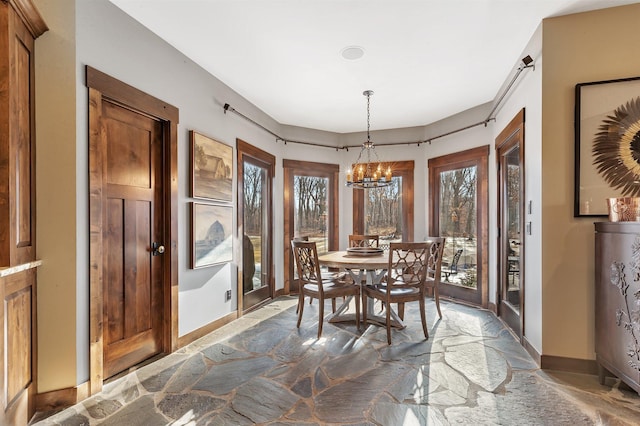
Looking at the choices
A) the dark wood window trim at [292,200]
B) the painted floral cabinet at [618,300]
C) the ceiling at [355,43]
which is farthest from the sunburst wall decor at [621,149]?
the dark wood window trim at [292,200]

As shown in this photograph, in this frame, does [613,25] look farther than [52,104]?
Yes

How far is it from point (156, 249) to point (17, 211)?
1080 millimetres

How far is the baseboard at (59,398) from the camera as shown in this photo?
199 cm

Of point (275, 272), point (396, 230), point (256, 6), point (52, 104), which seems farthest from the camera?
point (396, 230)

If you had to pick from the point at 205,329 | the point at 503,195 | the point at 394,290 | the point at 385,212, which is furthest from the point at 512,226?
the point at 205,329

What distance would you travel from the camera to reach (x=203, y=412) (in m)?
1.98

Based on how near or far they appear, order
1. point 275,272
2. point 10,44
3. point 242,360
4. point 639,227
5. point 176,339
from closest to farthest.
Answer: point 10,44 → point 639,227 → point 242,360 → point 176,339 → point 275,272

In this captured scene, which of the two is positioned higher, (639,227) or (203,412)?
(639,227)

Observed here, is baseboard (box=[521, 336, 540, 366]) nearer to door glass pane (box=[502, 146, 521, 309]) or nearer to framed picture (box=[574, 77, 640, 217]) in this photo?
door glass pane (box=[502, 146, 521, 309])

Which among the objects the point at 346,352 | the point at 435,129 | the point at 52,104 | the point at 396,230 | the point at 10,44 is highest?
the point at 435,129

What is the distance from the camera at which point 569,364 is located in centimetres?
245

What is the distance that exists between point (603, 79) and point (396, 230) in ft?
11.1

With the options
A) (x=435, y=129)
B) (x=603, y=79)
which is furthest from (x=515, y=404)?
(x=435, y=129)

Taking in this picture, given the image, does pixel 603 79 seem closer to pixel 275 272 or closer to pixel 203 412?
pixel 203 412
